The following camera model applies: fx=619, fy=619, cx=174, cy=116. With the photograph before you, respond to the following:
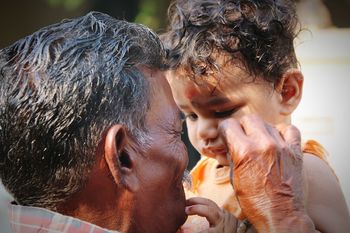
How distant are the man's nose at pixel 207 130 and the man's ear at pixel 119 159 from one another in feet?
1.79

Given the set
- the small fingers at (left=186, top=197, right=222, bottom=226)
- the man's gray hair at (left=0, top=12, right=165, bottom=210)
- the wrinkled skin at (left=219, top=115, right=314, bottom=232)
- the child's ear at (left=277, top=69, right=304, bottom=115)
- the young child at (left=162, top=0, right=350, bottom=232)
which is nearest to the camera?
the man's gray hair at (left=0, top=12, right=165, bottom=210)

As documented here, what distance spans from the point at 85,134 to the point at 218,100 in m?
0.66

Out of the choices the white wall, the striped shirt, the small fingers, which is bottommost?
the white wall

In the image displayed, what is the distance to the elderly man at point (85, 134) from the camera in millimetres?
1531

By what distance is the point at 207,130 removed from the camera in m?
2.11

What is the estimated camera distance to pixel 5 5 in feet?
12.2

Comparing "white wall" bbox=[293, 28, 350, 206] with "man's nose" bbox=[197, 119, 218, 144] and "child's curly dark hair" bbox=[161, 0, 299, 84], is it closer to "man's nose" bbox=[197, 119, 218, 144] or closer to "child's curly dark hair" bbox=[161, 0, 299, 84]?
"child's curly dark hair" bbox=[161, 0, 299, 84]

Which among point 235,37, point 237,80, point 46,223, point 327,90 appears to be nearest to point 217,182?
point 237,80

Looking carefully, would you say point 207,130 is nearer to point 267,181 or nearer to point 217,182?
point 217,182

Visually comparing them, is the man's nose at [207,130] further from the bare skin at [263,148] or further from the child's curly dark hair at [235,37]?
the child's curly dark hair at [235,37]

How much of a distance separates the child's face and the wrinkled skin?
36 centimetres

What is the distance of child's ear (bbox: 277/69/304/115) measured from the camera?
87.4 inches

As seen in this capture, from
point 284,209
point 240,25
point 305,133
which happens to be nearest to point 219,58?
point 240,25

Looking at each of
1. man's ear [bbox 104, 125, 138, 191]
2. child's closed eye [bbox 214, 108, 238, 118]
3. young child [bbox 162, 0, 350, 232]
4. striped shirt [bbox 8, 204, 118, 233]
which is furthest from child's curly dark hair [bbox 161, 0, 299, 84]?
striped shirt [bbox 8, 204, 118, 233]
